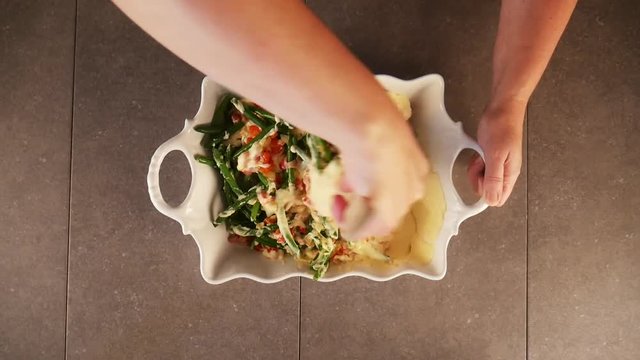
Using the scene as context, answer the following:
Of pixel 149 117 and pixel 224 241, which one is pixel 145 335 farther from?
pixel 149 117

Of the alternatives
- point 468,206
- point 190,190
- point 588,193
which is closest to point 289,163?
point 190,190

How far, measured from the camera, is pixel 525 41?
0.76 metres

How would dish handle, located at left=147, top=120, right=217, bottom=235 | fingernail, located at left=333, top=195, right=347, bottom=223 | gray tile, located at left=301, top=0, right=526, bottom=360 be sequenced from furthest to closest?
gray tile, located at left=301, top=0, right=526, bottom=360
dish handle, located at left=147, top=120, right=217, bottom=235
fingernail, located at left=333, top=195, right=347, bottom=223

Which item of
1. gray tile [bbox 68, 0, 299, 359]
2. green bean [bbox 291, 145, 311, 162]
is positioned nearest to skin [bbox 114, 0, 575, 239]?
green bean [bbox 291, 145, 311, 162]

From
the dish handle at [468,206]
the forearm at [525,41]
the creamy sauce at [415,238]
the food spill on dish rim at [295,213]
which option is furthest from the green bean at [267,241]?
the forearm at [525,41]

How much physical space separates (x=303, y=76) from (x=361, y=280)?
0.60 meters

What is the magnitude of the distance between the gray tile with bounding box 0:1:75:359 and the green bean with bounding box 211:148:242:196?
1.00ft

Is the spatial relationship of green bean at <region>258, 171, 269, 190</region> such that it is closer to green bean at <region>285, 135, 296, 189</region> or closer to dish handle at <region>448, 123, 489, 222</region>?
green bean at <region>285, 135, 296, 189</region>

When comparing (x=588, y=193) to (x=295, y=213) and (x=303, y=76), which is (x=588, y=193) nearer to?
(x=295, y=213)

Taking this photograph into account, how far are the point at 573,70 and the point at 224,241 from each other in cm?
61

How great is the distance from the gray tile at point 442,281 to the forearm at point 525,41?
0.38 feet

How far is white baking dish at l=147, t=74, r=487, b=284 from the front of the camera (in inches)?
30.0

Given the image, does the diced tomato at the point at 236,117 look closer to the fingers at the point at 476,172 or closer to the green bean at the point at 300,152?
the green bean at the point at 300,152

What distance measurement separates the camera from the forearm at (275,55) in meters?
0.33
